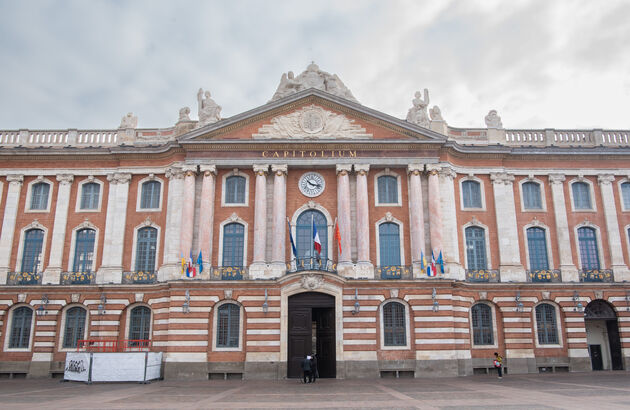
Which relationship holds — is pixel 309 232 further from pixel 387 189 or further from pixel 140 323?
pixel 140 323

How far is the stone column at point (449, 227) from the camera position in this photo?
31725 millimetres

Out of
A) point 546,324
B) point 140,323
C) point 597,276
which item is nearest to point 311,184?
point 140,323

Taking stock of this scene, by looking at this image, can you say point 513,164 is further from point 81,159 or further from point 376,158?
point 81,159

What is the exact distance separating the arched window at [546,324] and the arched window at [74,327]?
28230 mm

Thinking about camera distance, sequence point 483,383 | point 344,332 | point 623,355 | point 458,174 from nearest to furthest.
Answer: point 483,383
point 344,332
point 623,355
point 458,174

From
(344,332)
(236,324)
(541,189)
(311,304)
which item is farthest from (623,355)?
(236,324)

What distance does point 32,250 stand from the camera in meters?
34.0

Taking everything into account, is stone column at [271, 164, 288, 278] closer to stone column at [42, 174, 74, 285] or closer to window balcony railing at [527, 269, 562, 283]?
stone column at [42, 174, 74, 285]

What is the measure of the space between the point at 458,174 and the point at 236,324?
56.0ft

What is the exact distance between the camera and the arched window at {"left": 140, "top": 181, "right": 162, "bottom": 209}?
112 feet

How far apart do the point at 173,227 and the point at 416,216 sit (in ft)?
49.1

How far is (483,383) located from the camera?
1038 inches

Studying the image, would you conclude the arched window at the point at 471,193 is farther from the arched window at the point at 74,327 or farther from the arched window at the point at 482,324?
the arched window at the point at 74,327

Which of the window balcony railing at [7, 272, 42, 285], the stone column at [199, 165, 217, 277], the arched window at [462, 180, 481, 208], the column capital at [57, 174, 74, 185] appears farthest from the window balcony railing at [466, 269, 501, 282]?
the window balcony railing at [7, 272, 42, 285]
